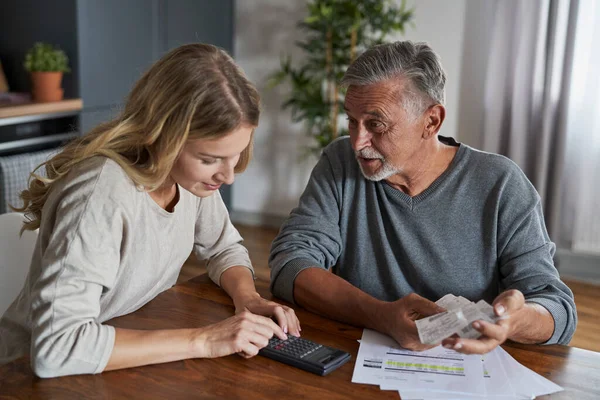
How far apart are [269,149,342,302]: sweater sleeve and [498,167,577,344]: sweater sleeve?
1.40 ft

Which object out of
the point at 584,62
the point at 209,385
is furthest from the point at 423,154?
the point at 584,62

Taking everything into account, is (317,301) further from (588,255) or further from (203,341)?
(588,255)

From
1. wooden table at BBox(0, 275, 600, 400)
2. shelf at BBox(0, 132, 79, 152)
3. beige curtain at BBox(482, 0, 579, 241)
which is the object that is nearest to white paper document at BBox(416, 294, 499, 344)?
wooden table at BBox(0, 275, 600, 400)

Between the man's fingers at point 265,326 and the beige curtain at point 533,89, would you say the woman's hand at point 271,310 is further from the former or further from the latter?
the beige curtain at point 533,89

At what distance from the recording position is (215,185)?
1.58 meters

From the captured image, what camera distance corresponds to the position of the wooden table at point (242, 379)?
131 cm

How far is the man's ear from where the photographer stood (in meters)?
1.92

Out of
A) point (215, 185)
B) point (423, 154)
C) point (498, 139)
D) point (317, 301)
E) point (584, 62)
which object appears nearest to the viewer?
point (215, 185)

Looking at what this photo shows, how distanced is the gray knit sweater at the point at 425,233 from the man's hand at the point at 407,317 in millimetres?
290

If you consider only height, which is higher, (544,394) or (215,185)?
(215,185)

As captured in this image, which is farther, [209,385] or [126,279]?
[126,279]

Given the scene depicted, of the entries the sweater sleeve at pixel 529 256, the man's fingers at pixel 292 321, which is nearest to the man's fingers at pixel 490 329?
the sweater sleeve at pixel 529 256

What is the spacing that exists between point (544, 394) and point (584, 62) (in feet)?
9.73

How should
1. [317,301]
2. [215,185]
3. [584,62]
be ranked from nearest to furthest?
Answer: [215,185]
[317,301]
[584,62]
